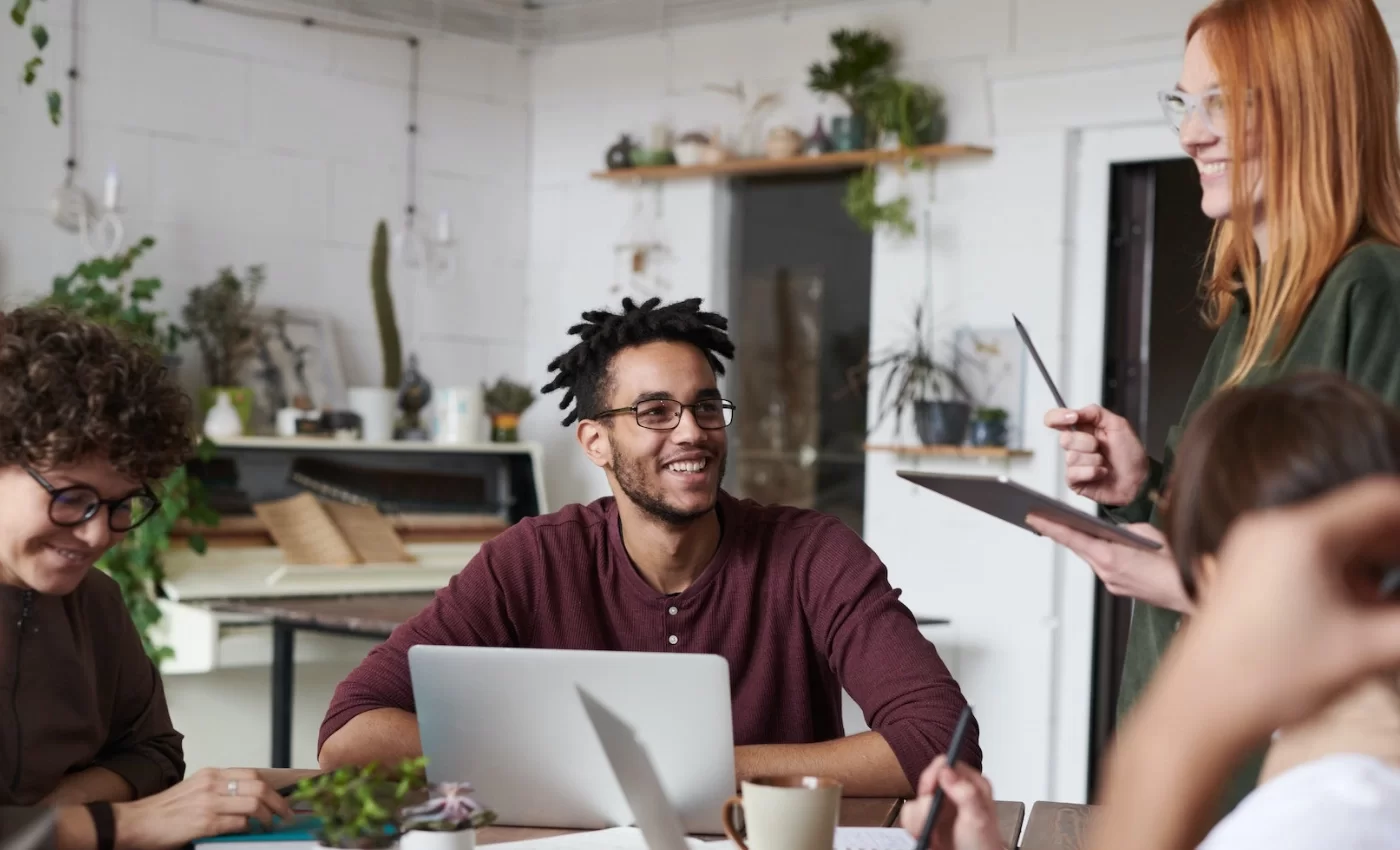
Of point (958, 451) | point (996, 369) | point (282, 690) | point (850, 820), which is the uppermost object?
point (996, 369)

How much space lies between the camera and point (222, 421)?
4262mm

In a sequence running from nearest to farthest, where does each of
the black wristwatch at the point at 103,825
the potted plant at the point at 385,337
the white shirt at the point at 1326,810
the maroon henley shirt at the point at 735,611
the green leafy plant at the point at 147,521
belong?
the white shirt at the point at 1326,810 < the black wristwatch at the point at 103,825 < the maroon henley shirt at the point at 735,611 < the green leafy plant at the point at 147,521 < the potted plant at the point at 385,337

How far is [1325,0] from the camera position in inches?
64.7

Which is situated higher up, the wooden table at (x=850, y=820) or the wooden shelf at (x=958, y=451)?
the wooden shelf at (x=958, y=451)

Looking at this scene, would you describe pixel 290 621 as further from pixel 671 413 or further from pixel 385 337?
pixel 671 413

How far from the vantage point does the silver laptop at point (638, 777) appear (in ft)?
3.87

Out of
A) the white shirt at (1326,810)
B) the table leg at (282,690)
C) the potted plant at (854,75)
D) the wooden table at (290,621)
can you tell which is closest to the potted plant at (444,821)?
the white shirt at (1326,810)

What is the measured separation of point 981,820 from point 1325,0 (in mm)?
1023

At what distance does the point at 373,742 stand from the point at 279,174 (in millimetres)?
3183

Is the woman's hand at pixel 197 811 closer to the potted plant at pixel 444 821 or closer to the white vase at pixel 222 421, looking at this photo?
the potted plant at pixel 444 821

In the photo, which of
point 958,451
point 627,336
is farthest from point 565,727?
point 958,451

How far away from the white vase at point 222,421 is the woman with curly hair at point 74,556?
2.61 meters

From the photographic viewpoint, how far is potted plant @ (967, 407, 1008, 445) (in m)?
4.21

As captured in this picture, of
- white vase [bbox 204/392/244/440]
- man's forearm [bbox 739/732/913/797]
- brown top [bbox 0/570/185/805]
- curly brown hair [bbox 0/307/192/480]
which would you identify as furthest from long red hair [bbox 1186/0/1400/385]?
white vase [bbox 204/392/244/440]
